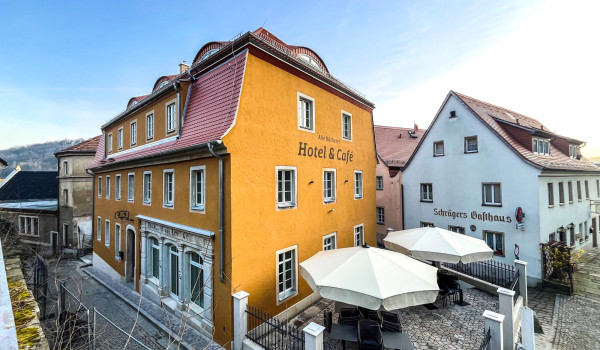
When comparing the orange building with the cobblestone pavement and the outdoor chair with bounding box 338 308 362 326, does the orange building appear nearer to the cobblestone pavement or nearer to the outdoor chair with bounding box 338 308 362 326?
the cobblestone pavement

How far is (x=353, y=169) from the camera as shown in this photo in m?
13.9

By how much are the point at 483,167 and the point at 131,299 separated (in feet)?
68.6

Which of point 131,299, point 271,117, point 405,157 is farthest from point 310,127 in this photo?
point 405,157

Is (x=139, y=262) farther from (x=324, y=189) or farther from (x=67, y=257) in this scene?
(x=67, y=257)

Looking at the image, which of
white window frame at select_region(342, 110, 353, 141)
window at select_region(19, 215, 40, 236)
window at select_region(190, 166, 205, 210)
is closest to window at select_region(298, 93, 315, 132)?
white window frame at select_region(342, 110, 353, 141)

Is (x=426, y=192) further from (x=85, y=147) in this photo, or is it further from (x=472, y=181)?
(x=85, y=147)

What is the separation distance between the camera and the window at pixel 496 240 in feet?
50.1

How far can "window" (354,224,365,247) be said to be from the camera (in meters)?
14.0

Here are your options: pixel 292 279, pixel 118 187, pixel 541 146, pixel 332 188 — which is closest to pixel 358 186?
pixel 332 188

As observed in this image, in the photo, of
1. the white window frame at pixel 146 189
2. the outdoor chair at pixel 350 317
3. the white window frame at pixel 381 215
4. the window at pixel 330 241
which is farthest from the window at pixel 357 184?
the white window frame at pixel 146 189

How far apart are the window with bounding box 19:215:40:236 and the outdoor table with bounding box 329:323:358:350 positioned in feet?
109

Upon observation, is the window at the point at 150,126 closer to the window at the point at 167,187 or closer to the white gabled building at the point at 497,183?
the window at the point at 167,187

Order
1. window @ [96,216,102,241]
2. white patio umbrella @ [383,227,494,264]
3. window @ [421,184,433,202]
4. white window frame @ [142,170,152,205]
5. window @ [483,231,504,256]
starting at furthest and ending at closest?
1. window @ [421,184,433,202]
2. window @ [96,216,102,241]
3. window @ [483,231,504,256]
4. white window frame @ [142,170,152,205]
5. white patio umbrella @ [383,227,494,264]

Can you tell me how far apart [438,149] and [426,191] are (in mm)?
3215
